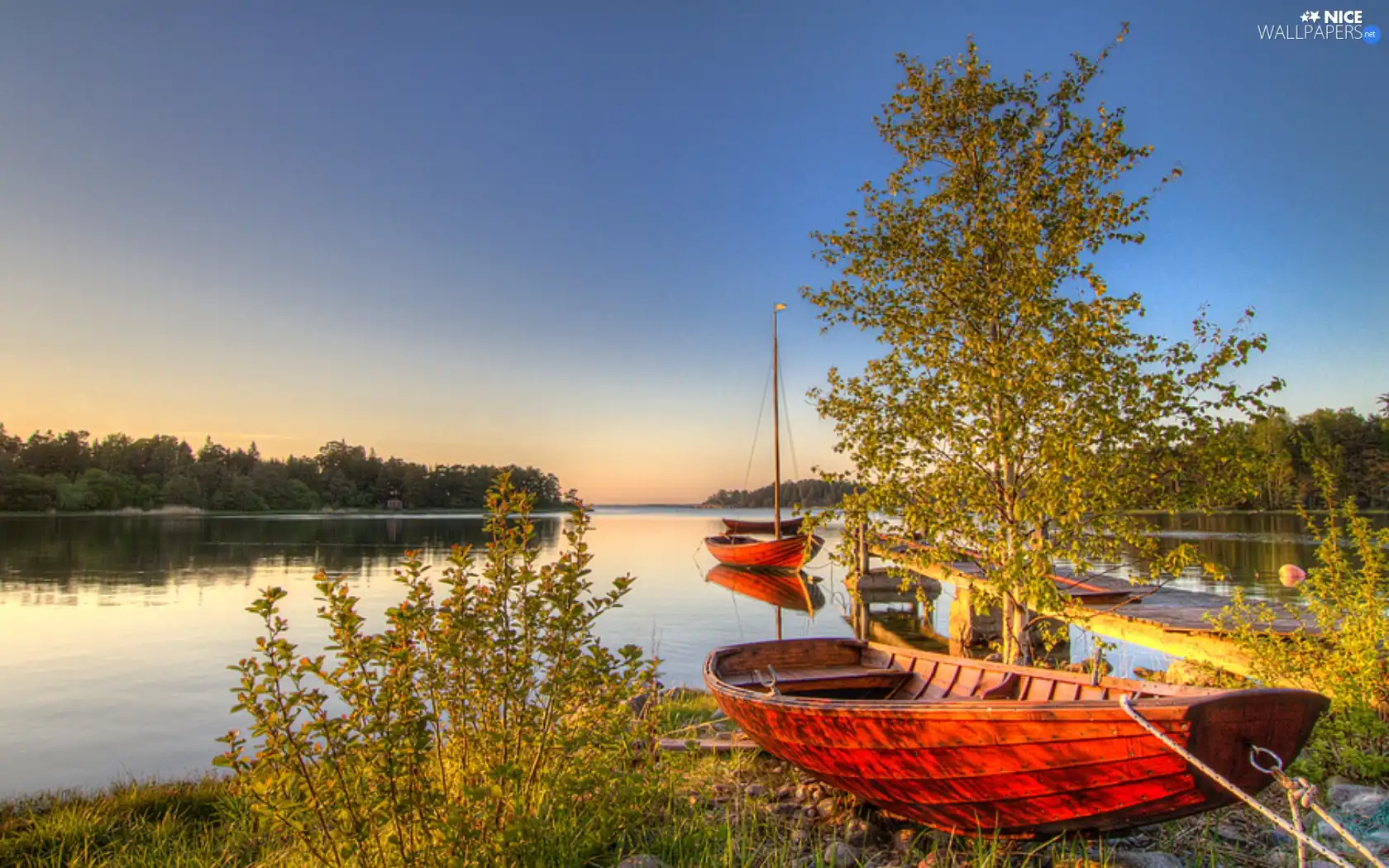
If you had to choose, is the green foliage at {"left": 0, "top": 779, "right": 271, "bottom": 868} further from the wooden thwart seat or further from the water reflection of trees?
the water reflection of trees

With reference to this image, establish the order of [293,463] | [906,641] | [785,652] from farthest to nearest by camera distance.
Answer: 1. [293,463]
2. [906,641]
3. [785,652]

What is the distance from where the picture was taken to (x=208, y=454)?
407 feet

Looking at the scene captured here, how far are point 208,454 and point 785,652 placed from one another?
143m

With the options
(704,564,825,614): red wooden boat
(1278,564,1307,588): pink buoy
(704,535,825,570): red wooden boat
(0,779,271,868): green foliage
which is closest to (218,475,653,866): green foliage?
(0,779,271,868): green foliage

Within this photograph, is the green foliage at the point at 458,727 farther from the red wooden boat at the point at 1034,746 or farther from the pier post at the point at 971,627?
the pier post at the point at 971,627

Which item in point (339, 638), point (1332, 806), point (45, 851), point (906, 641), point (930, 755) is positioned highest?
point (339, 638)

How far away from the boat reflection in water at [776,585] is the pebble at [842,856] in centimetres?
1400

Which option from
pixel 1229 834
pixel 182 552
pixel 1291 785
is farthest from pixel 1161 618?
pixel 182 552

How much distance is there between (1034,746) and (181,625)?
2070cm

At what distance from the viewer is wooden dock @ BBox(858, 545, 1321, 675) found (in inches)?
286

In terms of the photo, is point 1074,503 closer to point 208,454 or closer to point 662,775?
point 662,775

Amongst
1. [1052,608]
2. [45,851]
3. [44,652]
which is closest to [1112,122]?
[1052,608]

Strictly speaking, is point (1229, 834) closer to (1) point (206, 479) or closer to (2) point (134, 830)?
(2) point (134, 830)

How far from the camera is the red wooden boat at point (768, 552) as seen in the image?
31.8m
